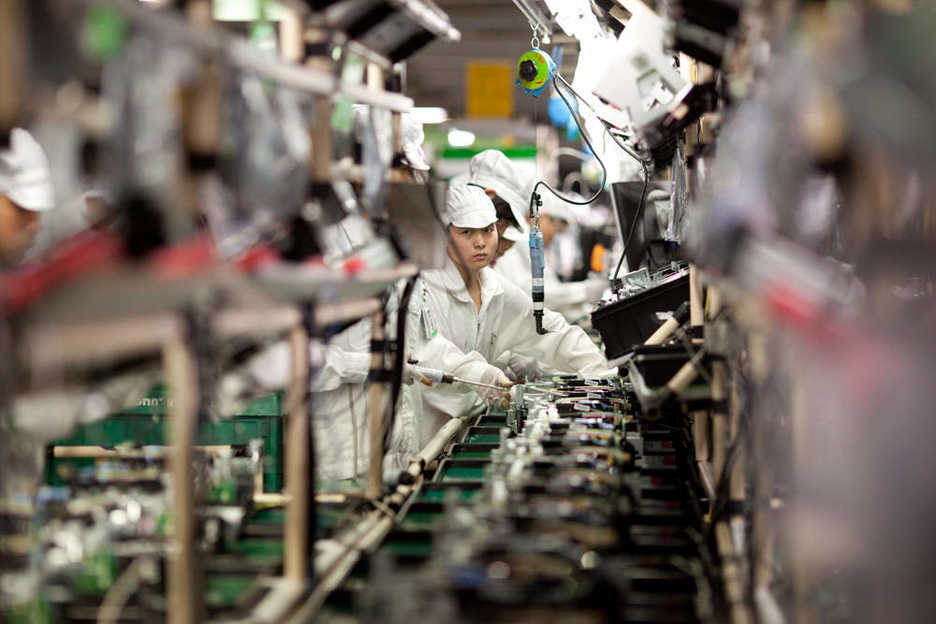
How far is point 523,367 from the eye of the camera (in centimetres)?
519

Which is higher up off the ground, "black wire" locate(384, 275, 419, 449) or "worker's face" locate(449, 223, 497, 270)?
"worker's face" locate(449, 223, 497, 270)

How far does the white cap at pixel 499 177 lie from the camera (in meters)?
5.05

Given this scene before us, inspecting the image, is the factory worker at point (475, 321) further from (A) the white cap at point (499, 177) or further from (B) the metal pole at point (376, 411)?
(B) the metal pole at point (376, 411)

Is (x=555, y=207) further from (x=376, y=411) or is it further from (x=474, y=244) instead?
(x=376, y=411)

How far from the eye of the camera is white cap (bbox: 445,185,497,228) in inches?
181

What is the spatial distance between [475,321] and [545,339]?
45cm

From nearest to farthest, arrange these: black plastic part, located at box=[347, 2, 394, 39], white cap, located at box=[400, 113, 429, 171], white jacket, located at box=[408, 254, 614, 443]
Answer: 1. black plastic part, located at box=[347, 2, 394, 39]
2. white cap, located at box=[400, 113, 429, 171]
3. white jacket, located at box=[408, 254, 614, 443]

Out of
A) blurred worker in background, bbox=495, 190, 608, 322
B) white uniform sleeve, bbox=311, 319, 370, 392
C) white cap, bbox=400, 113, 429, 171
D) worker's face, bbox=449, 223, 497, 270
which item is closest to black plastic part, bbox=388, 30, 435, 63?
white cap, bbox=400, 113, 429, 171

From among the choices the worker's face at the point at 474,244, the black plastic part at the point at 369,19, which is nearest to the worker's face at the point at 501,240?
→ the worker's face at the point at 474,244

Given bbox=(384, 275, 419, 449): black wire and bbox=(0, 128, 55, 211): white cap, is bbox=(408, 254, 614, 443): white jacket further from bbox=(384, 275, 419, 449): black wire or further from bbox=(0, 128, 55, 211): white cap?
Answer: bbox=(0, 128, 55, 211): white cap

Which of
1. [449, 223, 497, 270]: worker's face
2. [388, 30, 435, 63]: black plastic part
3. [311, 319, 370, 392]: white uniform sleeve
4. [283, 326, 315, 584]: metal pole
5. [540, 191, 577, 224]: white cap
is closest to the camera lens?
[283, 326, 315, 584]: metal pole

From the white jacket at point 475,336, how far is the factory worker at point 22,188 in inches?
68.6

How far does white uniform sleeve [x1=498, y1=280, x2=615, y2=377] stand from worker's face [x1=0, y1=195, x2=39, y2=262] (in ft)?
8.63

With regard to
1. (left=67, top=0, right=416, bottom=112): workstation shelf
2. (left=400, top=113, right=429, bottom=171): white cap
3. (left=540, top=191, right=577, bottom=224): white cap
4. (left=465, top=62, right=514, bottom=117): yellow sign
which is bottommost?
(left=67, top=0, right=416, bottom=112): workstation shelf
